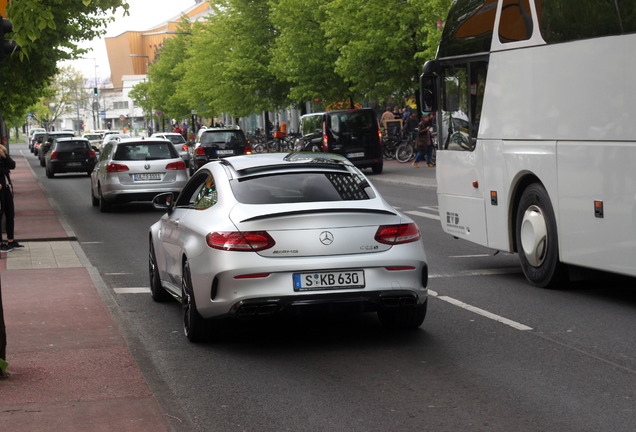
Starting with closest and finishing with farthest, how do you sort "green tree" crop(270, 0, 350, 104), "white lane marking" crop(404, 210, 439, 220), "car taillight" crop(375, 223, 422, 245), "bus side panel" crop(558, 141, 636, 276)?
"car taillight" crop(375, 223, 422, 245) → "bus side panel" crop(558, 141, 636, 276) → "white lane marking" crop(404, 210, 439, 220) → "green tree" crop(270, 0, 350, 104)

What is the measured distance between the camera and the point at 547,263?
35.8ft

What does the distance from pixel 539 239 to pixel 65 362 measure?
17.2 feet

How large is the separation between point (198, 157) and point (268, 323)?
26732 mm

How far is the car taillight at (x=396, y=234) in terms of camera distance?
26.6 ft

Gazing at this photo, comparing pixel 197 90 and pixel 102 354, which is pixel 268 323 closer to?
pixel 102 354

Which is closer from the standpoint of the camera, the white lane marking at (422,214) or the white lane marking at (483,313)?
the white lane marking at (483,313)

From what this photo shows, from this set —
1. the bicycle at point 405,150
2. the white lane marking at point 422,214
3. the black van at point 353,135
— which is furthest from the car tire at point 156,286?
the bicycle at point 405,150

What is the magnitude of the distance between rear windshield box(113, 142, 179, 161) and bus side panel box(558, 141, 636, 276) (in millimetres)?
14835

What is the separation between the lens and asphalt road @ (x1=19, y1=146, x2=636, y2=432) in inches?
241

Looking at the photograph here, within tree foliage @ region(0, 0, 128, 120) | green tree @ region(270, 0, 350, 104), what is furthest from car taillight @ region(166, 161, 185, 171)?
green tree @ region(270, 0, 350, 104)

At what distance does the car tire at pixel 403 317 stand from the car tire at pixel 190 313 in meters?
1.43

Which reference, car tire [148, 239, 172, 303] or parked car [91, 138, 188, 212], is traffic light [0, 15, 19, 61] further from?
parked car [91, 138, 188, 212]

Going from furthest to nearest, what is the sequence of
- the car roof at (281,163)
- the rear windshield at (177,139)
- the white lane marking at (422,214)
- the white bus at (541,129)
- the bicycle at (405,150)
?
the rear windshield at (177,139)
the bicycle at (405,150)
the white lane marking at (422,214)
the white bus at (541,129)
the car roof at (281,163)

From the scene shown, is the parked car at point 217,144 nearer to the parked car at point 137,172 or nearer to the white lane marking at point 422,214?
the parked car at point 137,172
